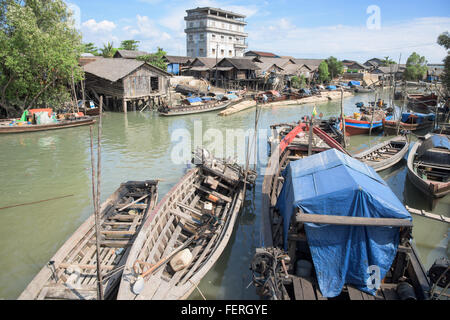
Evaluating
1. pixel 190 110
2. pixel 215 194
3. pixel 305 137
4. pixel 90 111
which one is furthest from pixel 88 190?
pixel 190 110

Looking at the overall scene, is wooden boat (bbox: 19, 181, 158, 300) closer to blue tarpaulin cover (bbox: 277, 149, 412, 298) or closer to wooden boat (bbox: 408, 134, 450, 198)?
blue tarpaulin cover (bbox: 277, 149, 412, 298)

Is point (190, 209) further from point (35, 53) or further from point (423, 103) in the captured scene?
point (423, 103)

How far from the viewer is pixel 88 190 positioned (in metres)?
12.6

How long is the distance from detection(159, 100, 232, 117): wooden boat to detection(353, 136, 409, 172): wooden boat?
61.4ft

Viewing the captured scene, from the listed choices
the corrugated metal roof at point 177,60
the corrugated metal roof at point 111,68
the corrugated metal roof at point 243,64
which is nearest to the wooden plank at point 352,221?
the corrugated metal roof at point 111,68

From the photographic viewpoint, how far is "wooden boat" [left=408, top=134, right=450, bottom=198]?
12105mm

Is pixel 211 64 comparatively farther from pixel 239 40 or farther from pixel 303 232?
pixel 303 232

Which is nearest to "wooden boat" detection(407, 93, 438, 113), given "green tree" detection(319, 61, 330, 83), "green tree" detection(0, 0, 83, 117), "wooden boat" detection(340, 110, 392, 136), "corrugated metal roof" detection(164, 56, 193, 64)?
"wooden boat" detection(340, 110, 392, 136)

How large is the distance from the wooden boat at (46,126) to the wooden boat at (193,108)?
7.26m

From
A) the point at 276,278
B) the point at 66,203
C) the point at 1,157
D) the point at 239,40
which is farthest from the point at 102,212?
the point at 239,40

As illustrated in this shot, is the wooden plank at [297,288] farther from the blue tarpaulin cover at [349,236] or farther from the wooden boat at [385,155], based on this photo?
the wooden boat at [385,155]

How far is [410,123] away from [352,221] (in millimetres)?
23633

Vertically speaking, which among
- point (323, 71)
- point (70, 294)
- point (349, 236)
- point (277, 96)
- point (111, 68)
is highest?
point (323, 71)

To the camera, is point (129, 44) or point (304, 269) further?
point (129, 44)
